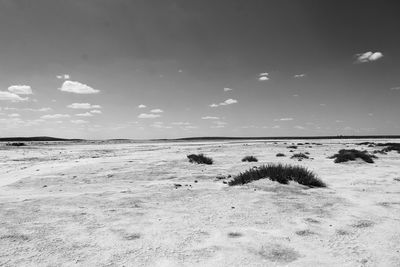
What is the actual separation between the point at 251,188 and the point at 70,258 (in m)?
5.99

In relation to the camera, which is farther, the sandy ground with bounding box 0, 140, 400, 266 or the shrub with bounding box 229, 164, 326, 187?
the shrub with bounding box 229, 164, 326, 187

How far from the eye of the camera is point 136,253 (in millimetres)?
4293

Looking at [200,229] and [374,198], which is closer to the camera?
[200,229]

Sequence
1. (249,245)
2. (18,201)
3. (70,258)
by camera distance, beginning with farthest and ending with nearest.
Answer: (18,201) → (249,245) → (70,258)

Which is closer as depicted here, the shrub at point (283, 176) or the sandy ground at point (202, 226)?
the sandy ground at point (202, 226)

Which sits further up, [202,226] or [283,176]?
[283,176]

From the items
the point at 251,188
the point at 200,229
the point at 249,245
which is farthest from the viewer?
the point at 251,188

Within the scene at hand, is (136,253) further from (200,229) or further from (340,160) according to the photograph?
(340,160)

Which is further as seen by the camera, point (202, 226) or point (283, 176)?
point (283, 176)

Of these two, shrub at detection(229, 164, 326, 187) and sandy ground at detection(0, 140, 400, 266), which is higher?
shrub at detection(229, 164, 326, 187)

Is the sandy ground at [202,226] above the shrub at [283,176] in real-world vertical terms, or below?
below

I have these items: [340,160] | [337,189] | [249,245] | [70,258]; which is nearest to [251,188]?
[337,189]

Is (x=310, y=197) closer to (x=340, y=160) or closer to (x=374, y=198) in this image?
(x=374, y=198)

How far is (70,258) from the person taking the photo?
411 cm
